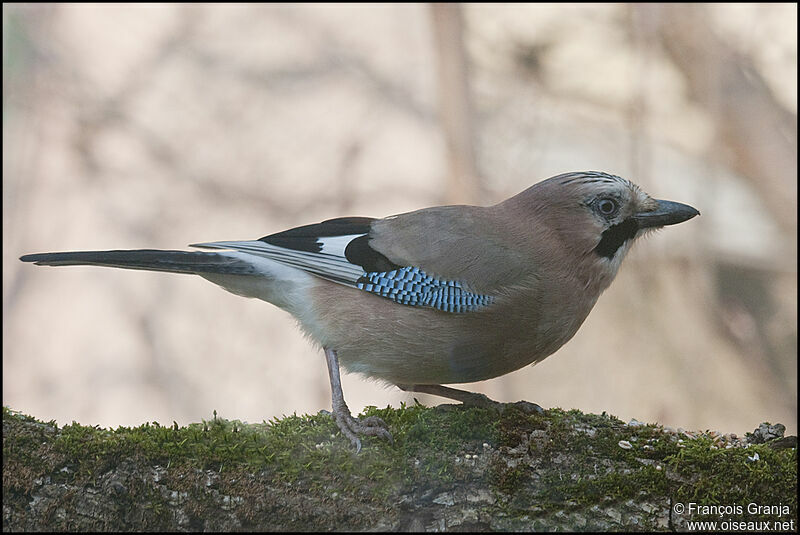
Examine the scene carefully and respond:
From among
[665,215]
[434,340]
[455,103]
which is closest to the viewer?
[434,340]

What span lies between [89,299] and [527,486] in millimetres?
5117

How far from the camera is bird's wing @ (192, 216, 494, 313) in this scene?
314 centimetres

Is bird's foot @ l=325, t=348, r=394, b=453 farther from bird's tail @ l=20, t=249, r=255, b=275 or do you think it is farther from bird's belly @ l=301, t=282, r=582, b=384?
bird's tail @ l=20, t=249, r=255, b=275

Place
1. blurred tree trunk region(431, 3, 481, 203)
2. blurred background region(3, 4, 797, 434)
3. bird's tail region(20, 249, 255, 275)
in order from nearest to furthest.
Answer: bird's tail region(20, 249, 255, 275) < blurred tree trunk region(431, 3, 481, 203) < blurred background region(3, 4, 797, 434)

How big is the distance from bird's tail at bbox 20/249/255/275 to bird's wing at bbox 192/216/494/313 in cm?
8

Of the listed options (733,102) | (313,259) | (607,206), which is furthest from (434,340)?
(733,102)

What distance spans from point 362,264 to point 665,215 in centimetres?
129

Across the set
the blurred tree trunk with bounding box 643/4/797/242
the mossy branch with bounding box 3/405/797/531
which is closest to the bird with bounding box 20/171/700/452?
the mossy branch with bounding box 3/405/797/531

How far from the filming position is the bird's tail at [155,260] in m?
2.92

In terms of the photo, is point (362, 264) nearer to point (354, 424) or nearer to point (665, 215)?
point (354, 424)

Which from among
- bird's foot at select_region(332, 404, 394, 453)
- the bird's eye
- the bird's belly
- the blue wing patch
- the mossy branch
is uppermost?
the bird's eye

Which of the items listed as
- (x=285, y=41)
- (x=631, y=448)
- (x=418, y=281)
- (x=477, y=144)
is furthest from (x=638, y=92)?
(x=631, y=448)

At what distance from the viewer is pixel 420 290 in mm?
3156

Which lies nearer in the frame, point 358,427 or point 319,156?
point 358,427
